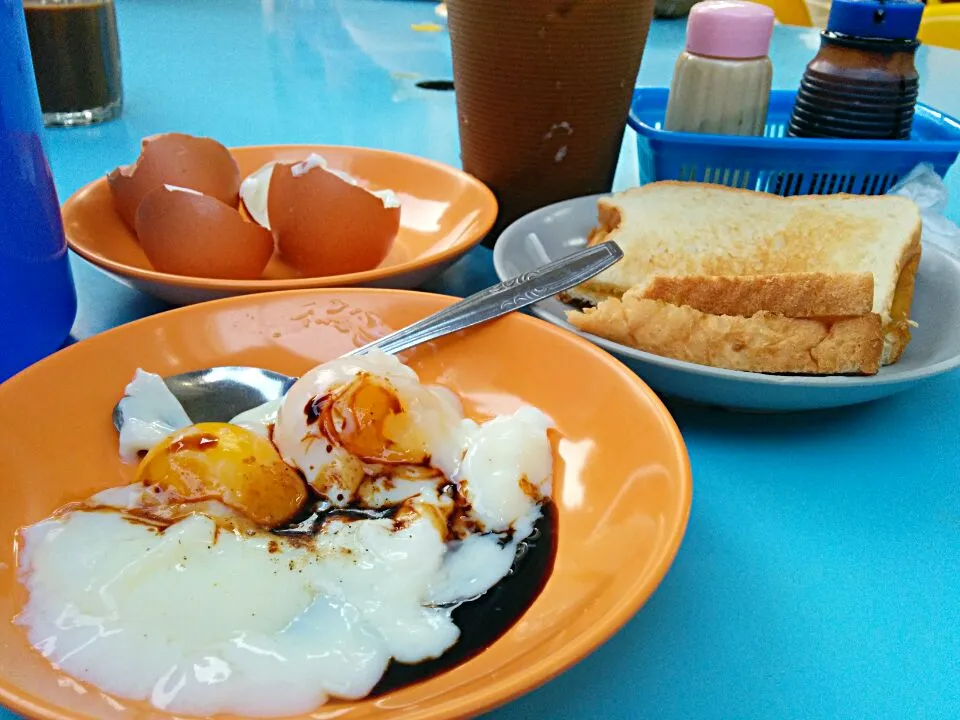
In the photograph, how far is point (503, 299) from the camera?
728mm

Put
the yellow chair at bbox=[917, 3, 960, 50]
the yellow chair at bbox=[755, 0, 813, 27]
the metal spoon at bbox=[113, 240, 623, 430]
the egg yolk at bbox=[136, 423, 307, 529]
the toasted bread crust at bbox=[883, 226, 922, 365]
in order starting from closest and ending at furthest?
the egg yolk at bbox=[136, 423, 307, 529] < the metal spoon at bbox=[113, 240, 623, 430] < the toasted bread crust at bbox=[883, 226, 922, 365] < the yellow chair at bbox=[917, 3, 960, 50] < the yellow chair at bbox=[755, 0, 813, 27]

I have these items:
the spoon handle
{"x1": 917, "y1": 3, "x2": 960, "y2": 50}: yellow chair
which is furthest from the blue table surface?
{"x1": 917, "y1": 3, "x2": 960, "y2": 50}: yellow chair

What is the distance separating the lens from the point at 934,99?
186cm

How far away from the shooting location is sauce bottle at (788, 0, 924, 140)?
39.8 inches

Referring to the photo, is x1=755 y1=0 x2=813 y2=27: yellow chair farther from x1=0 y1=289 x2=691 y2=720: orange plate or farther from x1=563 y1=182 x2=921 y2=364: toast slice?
x1=0 y1=289 x2=691 y2=720: orange plate

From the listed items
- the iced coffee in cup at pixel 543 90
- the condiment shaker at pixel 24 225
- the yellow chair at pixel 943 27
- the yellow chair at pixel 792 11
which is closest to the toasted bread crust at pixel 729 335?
the iced coffee in cup at pixel 543 90

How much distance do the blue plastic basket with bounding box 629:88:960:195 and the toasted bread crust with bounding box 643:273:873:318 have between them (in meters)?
0.35

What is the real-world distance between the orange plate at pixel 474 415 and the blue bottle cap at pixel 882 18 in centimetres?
68

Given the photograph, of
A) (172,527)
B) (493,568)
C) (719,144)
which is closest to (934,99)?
(719,144)

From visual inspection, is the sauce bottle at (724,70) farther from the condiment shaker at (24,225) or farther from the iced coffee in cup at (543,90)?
the condiment shaker at (24,225)

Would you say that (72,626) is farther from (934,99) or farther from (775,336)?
(934,99)

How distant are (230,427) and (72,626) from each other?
0.19m

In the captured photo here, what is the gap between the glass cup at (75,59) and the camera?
135cm

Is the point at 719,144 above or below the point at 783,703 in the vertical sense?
above
